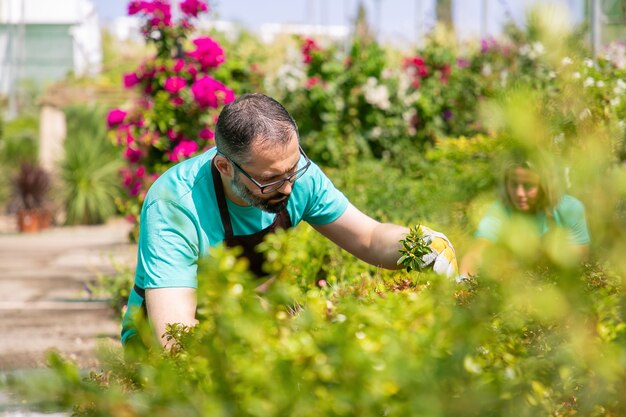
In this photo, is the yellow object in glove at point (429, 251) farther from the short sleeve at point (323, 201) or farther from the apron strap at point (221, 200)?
the apron strap at point (221, 200)

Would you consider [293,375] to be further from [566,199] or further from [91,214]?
[91,214]

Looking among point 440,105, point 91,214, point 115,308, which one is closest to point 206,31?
point 440,105

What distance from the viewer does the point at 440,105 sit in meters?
9.55

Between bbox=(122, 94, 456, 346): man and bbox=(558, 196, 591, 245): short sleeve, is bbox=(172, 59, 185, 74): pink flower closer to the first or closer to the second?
bbox=(122, 94, 456, 346): man

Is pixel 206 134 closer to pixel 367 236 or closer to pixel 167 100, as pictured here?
pixel 167 100

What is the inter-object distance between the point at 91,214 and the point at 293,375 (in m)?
14.4

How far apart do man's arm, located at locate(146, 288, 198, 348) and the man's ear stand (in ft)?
1.35

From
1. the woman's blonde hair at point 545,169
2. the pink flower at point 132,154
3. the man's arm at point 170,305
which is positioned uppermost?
the woman's blonde hair at point 545,169

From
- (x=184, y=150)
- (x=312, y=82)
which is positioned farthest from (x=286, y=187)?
(x=312, y=82)

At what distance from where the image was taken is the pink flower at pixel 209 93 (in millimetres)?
→ 6750

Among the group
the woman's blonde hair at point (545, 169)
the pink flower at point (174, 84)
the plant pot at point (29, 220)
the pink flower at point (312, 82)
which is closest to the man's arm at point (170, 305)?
the woman's blonde hair at point (545, 169)

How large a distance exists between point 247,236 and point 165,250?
1.51 ft

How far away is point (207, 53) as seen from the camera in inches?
276

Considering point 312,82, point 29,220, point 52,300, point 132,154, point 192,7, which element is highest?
point 192,7
